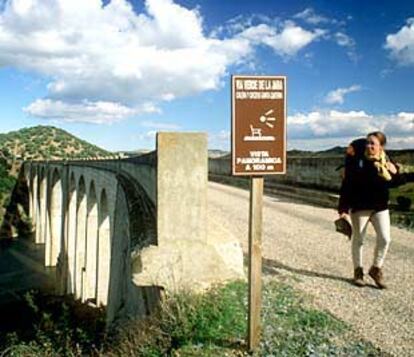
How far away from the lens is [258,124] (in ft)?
15.2

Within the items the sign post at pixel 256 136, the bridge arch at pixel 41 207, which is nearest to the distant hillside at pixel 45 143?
the bridge arch at pixel 41 207

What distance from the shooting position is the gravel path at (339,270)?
5426 mm

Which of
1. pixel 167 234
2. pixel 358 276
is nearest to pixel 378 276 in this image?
pixel 358 276

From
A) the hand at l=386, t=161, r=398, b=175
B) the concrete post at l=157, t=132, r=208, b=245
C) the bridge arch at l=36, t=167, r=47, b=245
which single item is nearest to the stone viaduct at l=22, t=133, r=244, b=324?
the concrete post at l=157, t=132, r=208, b=245

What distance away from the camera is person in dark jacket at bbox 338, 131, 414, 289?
6.71 m

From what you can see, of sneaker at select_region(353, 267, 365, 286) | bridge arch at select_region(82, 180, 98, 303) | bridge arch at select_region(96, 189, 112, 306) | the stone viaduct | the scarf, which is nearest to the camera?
the stone viaduct

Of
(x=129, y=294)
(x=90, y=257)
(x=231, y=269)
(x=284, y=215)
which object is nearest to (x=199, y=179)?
(x=231, y=269)

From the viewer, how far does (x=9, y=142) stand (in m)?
119

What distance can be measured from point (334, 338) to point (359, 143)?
2.85m

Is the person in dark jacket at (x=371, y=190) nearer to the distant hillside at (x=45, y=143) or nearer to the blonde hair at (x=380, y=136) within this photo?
the blonde hair at (x=380, y=136)

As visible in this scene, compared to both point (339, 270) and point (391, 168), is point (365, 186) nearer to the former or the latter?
point (391, 168)

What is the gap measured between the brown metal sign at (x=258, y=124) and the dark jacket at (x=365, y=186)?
7.94 feet

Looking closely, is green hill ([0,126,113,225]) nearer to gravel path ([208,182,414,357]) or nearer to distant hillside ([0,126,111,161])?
distant hillside ([0,126,111,161])

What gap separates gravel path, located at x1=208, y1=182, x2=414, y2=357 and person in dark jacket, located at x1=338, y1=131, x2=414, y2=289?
497mm
